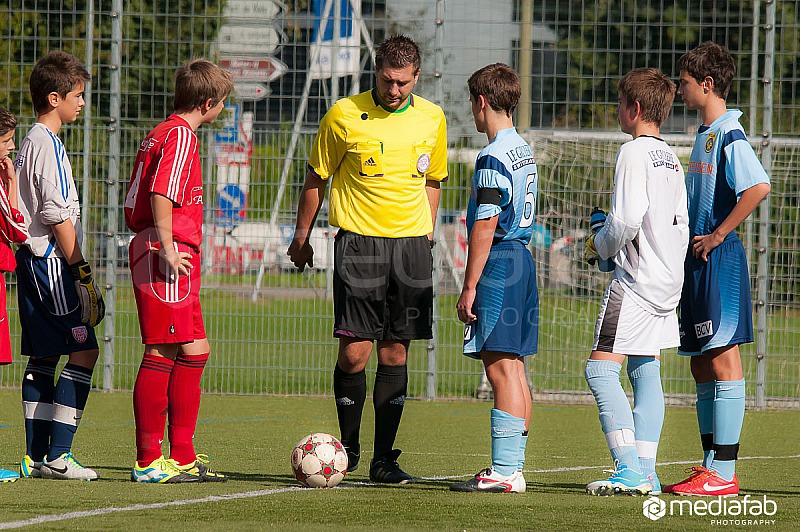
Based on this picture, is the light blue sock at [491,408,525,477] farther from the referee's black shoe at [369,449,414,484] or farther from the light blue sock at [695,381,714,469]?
the light blue sock at [695,381,714,469]

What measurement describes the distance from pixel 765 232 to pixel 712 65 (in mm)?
4229

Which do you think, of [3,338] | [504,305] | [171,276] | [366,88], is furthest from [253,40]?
[504,305]

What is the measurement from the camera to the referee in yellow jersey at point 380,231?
5.59m

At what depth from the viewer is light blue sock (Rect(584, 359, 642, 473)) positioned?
204 inches

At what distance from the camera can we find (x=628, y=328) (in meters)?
5.20

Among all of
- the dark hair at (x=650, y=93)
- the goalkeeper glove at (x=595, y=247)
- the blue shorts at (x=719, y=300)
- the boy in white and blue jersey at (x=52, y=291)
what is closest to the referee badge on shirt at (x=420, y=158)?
the goalkeeper glove at (x=595, y=247)

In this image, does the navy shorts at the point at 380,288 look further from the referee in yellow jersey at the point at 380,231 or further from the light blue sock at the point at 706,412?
the light blue sock at the point at 706,412

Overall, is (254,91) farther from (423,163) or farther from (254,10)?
(423,163)

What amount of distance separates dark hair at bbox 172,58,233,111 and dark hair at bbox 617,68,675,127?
6.29 ft

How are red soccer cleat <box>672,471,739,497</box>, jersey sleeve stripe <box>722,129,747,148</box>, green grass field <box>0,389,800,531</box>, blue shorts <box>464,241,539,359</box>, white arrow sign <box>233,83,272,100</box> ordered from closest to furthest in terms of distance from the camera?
green grass field <box>0,389,800,531</box> → red soccer cleat <box>672,471,739,497</box> → blue shorts <box>464,241,539,359</box> → jersey sleeve stripe <box>722,129,747,148</box> → white arrow sign <box>233,83,272,100</box>

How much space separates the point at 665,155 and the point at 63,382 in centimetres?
307

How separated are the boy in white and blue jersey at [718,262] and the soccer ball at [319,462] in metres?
1.55

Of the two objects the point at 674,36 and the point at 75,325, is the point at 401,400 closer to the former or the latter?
the point at 75,325

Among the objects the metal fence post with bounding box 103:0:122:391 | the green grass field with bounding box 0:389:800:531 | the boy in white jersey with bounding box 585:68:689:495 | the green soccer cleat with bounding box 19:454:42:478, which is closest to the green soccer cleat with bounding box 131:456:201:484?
the green grass field with bounding box 0:389:800:531
